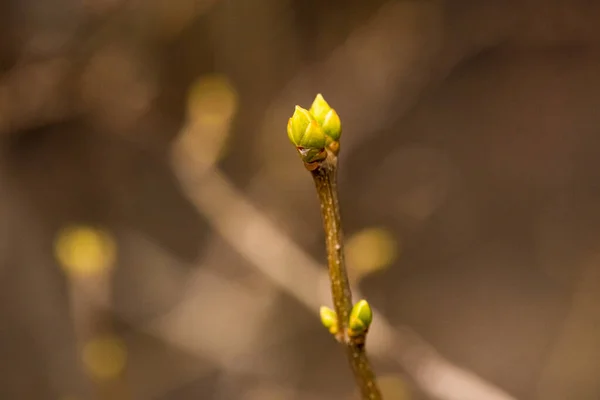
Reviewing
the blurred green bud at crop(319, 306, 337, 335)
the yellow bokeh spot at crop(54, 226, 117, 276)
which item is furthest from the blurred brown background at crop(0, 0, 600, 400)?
the blurred green bud at crop(319, 306, 337, 335)

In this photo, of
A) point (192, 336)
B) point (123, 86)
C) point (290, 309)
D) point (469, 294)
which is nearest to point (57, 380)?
point (192, 336)

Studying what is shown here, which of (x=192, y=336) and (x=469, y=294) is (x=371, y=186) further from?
(x=192, y=336)

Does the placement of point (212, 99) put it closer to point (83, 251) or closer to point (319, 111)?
point (83, 251)

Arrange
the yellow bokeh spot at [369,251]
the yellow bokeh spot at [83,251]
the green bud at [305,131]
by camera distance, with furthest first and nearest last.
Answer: the yellow bokeh spot at [369,251] < the yellow bokeh spot at [83,251] < the green bud at [305,131]

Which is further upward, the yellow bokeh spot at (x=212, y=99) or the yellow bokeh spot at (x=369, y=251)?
the yellow bokeh spot at (x=212, y=99)

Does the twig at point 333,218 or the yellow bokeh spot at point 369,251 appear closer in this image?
the twig at point 333,218

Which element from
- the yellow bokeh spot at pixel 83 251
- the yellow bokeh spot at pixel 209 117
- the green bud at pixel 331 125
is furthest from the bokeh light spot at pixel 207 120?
the green bud at pixel 331 125

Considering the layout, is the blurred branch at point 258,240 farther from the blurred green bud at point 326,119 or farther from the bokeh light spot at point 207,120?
the blurred green bud at point 326,119
